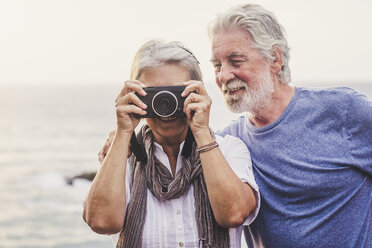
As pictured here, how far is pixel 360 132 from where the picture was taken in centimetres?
251

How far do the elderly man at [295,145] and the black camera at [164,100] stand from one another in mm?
518

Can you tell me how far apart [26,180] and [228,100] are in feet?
64.0

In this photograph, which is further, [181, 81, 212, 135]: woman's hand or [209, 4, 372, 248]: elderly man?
A: [209, 4, 372, 248]: elderly man

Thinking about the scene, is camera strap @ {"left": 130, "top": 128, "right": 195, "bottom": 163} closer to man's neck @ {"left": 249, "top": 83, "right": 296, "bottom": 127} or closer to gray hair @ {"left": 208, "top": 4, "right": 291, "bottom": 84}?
man's neck @ {"left": 249, "top": 83, "right": 296, "bottom": 127}

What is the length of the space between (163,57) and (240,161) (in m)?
0.67

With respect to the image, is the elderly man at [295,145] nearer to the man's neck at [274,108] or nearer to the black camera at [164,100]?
the man's neck at [274,108]

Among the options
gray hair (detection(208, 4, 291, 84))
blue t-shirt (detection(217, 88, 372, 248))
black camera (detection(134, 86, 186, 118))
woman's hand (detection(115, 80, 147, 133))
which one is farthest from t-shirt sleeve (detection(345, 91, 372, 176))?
woman's hand (detection(115, 80, 147, 133))

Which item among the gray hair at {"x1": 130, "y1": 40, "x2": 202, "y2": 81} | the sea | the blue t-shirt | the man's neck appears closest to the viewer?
the gray hair at {"x1": 130, "y1": 40, "x2": 202, "y2": 81}

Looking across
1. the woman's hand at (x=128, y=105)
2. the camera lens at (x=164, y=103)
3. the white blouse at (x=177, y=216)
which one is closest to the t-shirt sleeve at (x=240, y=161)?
the white blouse at (x=177, y=216)

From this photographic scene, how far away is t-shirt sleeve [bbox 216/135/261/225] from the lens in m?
2.22

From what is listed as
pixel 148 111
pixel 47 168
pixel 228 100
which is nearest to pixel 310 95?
pixel 228 100

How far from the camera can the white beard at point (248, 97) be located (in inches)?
102

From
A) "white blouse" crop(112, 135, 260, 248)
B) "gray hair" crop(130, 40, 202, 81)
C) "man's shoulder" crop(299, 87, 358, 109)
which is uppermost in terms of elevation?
"gray hair" crop(130, 40, 202, 81)

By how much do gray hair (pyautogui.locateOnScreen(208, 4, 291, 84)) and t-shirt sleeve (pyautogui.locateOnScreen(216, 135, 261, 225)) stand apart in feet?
2.07
